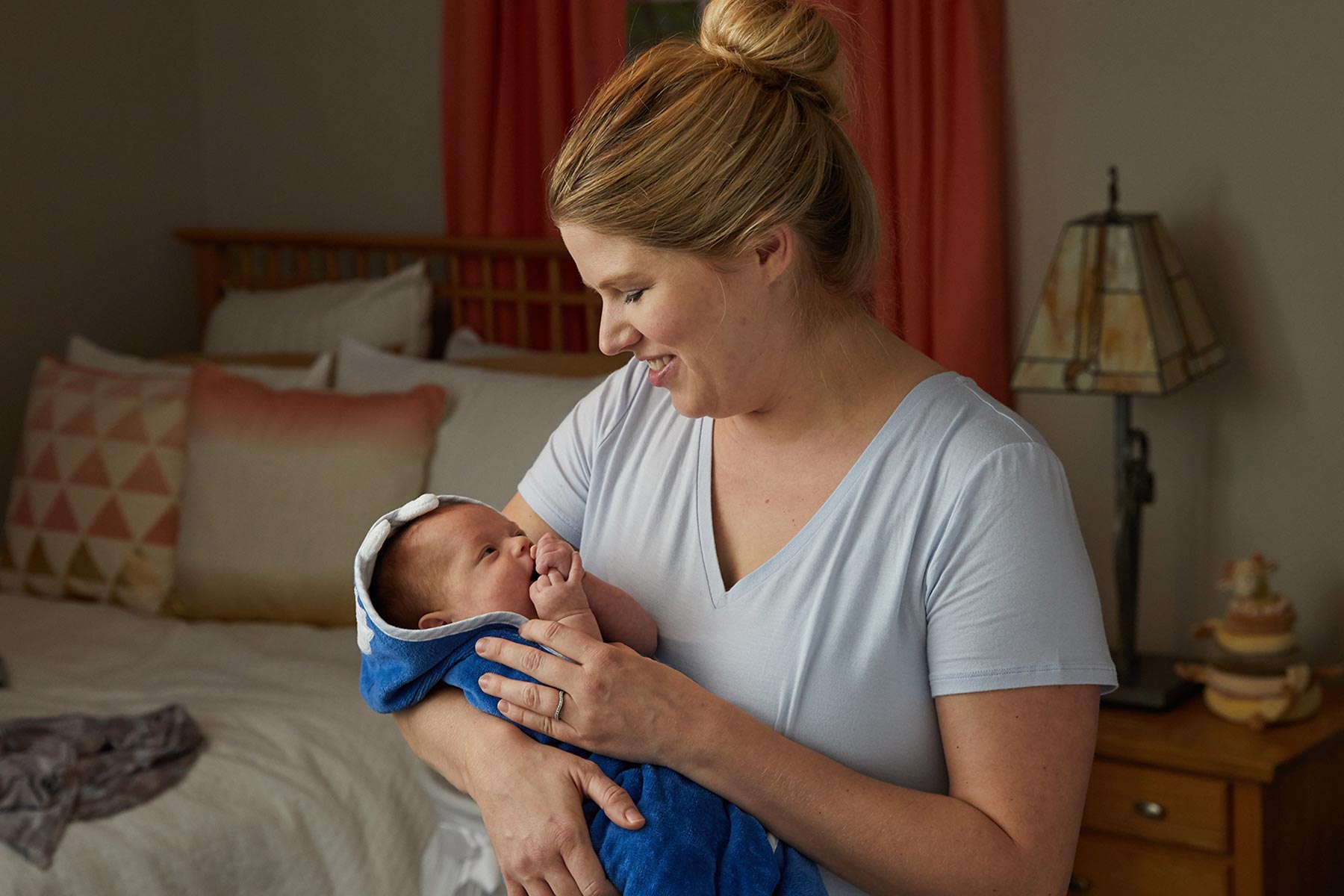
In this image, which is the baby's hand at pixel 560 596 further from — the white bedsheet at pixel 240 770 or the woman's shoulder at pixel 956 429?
the white bedsheet at pixel 240 770

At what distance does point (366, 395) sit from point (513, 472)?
395 mm

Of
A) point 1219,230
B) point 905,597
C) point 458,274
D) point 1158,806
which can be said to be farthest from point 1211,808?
point 458,274

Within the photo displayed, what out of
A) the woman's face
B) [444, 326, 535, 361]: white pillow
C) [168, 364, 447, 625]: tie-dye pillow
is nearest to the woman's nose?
the woman's face

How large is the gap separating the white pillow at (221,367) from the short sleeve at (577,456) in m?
1.54

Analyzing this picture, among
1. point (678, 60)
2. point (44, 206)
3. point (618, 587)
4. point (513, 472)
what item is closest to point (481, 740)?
point (618, 587)

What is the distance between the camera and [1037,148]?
8.36 feet

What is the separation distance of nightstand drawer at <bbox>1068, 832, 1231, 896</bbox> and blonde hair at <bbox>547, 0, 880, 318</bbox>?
1.31 m

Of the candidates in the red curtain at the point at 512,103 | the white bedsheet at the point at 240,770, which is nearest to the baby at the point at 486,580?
the white bedsheet at the point at 240,770

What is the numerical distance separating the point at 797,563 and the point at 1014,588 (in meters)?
0.20

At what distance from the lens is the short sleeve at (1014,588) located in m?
1.09

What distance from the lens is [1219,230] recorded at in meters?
2.37

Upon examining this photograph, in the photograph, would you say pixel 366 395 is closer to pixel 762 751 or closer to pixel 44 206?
pixel 44 206

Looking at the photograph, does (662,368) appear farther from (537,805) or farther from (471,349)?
(471,349)

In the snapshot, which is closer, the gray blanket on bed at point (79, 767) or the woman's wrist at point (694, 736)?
the woman's wrist at point (694, 736)
